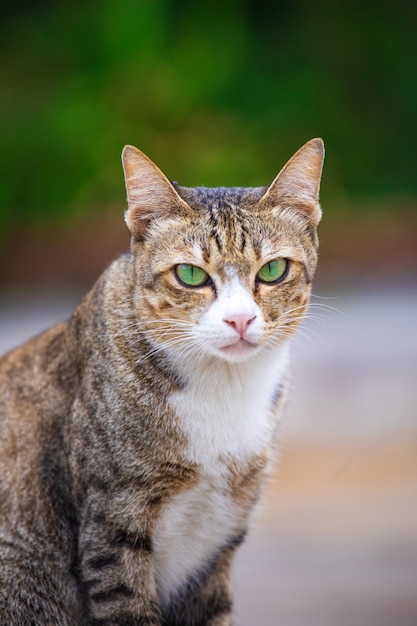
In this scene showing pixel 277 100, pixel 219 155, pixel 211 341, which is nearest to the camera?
pixel 211 341

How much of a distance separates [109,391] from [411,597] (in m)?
2.15

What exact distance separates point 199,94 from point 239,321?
275 inches

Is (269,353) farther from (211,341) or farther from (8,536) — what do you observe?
(8,536)

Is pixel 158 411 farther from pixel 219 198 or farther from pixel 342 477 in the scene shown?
pixel 342 477

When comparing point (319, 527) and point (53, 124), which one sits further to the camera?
point (53, 124)

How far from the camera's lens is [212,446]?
3369mm

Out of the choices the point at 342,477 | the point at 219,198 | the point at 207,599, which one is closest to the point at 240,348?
the point at 219,198

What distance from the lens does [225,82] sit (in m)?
10.1

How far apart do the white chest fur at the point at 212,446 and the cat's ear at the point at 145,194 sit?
516mm

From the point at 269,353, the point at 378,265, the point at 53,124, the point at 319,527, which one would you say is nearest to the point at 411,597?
the point at 319,527

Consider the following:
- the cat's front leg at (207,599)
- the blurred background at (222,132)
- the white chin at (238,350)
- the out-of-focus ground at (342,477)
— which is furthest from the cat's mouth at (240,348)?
the blurred background at (222,132)

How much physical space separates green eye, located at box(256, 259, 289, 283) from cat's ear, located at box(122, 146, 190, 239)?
322mm

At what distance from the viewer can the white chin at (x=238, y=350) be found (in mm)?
3162

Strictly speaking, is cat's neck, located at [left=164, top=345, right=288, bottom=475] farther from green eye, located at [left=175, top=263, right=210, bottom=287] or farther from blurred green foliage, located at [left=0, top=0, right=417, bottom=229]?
blurred green foliage, located at [left=0, top=0, right=417, bottom=229]
